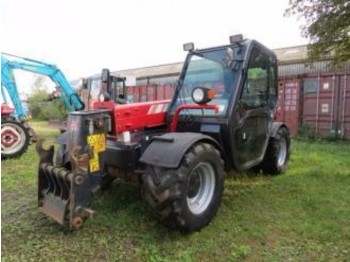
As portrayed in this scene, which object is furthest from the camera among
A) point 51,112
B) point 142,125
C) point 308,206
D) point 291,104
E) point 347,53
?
point 51,112

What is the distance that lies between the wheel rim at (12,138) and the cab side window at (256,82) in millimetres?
5242

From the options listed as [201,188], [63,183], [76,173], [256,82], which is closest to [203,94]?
[201,188]

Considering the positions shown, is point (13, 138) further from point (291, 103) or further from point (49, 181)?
point (291, 103)

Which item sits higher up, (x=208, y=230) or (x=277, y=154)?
(x=277, y=154)

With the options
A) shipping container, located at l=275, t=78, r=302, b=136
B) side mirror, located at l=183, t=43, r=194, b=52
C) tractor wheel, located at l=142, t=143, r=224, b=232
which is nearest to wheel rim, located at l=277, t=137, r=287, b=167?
side mirror, located at l=183, t=43, r=194, b=52

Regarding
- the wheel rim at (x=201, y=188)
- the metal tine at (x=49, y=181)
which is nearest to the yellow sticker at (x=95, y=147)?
the metal tine at (x=49, y=181)

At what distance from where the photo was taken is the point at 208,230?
3854 millimetres

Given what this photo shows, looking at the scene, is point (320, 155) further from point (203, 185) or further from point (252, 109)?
point (203, 185)

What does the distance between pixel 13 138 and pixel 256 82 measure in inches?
214

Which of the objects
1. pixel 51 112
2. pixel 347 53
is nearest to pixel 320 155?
pixel 347 53

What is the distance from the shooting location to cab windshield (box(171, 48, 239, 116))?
15.0 ft

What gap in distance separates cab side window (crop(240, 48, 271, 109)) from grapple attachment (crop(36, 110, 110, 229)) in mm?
1883

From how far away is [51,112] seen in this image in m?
25.1

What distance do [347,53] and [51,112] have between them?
20.7 metres
